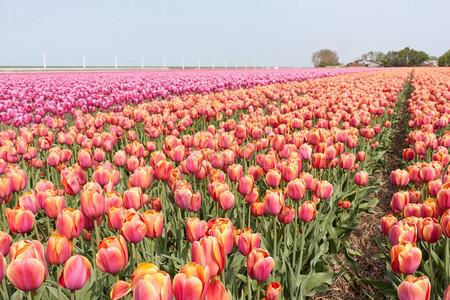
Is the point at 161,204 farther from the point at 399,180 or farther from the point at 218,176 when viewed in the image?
the point at 399,180

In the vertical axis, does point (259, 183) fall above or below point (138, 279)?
below

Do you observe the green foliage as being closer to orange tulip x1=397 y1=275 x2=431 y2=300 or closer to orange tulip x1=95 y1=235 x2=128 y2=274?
orange tulip x1=397 y1=275 x2=431 y2=300

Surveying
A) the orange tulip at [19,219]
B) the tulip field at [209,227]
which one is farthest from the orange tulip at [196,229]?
the orange tulip at [19,219]

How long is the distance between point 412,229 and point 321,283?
3.31 ft

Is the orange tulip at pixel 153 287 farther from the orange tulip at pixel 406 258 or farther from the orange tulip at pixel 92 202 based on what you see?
the orange tulip at pixel 406 258

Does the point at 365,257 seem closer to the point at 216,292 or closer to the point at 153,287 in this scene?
the point at 216,292

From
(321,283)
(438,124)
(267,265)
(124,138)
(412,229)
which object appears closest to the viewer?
(267,265)

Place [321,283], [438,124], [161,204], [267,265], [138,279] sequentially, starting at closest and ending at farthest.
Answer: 1. [138,279]
2. [267,265]
3. [321,283]
4. [161,204]
5. [438,124]

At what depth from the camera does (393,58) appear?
124 meters

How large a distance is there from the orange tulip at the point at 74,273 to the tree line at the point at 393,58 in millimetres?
105830

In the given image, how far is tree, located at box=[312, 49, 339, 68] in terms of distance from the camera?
10669cm

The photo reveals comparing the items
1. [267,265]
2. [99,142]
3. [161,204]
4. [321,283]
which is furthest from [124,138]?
[267,265]

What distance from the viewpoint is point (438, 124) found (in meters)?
5.43

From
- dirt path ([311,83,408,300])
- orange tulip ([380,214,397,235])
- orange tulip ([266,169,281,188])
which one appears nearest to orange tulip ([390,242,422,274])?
orange tulip ([380,214,397,235])
